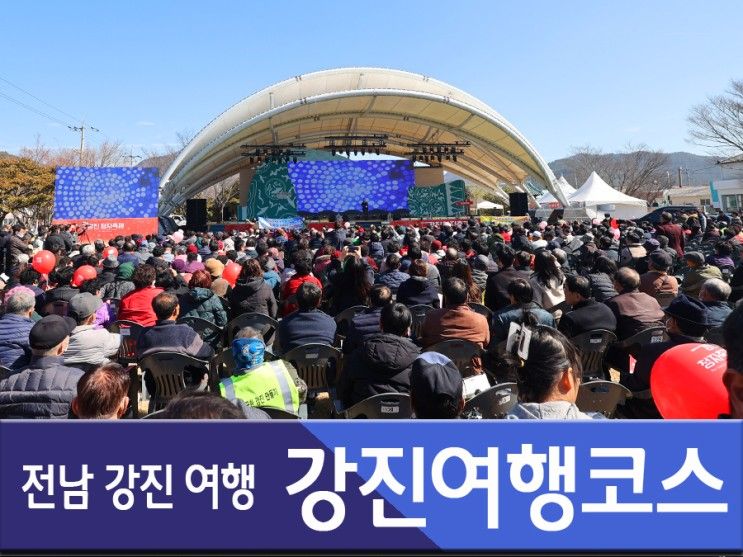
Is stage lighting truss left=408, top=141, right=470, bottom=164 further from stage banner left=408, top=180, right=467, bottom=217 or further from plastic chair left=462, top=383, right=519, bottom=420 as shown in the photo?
plastic chair left=462, top=383, right=519, bottom=420

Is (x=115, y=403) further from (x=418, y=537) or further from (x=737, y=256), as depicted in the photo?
(x=737, y=256)

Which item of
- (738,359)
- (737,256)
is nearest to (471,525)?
(738,359)

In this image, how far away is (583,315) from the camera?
15.1ft

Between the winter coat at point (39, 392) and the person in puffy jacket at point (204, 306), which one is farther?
the person in puffy jacket at point (204, 306)

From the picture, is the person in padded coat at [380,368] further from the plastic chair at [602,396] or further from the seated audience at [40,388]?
the seated audience at [40,388]

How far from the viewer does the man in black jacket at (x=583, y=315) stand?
15.0 feet

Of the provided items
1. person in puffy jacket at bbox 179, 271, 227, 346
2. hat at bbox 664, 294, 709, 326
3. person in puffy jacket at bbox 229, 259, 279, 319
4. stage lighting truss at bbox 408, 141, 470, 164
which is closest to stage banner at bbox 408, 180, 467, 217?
stage lighting truss at bbox 408, 141, 470, 164

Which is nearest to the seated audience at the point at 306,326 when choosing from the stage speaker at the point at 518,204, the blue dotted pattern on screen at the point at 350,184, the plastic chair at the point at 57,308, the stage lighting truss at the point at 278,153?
the plastic chair at the point at 57,308

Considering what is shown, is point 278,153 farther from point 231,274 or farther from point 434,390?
point 434,390

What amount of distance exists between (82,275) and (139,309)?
2307 mm

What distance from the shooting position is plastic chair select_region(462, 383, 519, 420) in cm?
292

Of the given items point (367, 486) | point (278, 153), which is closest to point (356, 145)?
point (278, 153)

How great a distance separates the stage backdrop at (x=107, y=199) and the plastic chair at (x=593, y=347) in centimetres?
1846

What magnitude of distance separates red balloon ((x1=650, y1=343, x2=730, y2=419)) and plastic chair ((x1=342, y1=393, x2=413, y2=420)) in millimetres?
1467
